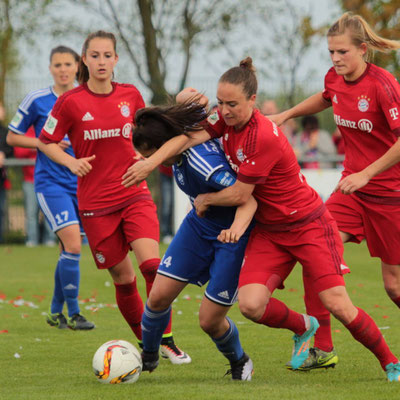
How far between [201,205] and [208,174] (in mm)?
203

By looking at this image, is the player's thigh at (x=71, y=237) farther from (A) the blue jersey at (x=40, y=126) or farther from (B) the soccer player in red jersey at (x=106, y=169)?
(B) the soccer player in red jersey at (x=106, y=169)

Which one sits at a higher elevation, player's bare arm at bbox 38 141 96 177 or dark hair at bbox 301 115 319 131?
dark hair at bbox 301 115 319 131

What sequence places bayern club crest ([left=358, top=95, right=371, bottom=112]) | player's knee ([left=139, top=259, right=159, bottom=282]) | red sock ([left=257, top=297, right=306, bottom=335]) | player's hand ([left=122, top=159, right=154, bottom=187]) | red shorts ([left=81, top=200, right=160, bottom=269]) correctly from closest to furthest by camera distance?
1. player's hand ([left=122, top=159, right=154, bottom=187])
2. red sock ([left=257, top=297, right=306, bottom=335])
3. bayern club crest ([left=358, top=95, right=371, bottom=112])
4. player's knee ([left=139, top=259, right=159, bottom=282])
5. red shorts ([left=81, top=200, right=160, bottom=269])

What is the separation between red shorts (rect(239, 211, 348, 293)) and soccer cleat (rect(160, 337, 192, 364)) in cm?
126

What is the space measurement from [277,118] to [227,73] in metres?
1.06

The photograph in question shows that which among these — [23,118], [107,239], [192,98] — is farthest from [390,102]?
[23,118]

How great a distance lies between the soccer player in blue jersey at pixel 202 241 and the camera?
5.57 metres

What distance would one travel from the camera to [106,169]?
690 cm

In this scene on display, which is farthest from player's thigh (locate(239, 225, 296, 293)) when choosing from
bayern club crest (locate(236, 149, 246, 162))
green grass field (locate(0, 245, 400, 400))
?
green grass field (locate(0, 245, 400, 400))

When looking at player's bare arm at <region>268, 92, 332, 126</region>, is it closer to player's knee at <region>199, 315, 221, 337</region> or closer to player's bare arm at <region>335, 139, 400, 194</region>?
player's bare arm at <region>335, 139, 400, 194</region>

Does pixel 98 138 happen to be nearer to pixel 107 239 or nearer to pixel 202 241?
pixel 107 239

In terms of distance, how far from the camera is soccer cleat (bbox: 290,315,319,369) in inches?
237

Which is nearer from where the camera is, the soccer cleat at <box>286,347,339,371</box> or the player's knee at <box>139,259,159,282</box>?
the soccer cleat at <box>286,347,339,371</box>

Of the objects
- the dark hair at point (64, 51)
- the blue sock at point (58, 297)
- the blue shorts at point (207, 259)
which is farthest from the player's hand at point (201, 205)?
the dark hair at point (64, 51)
